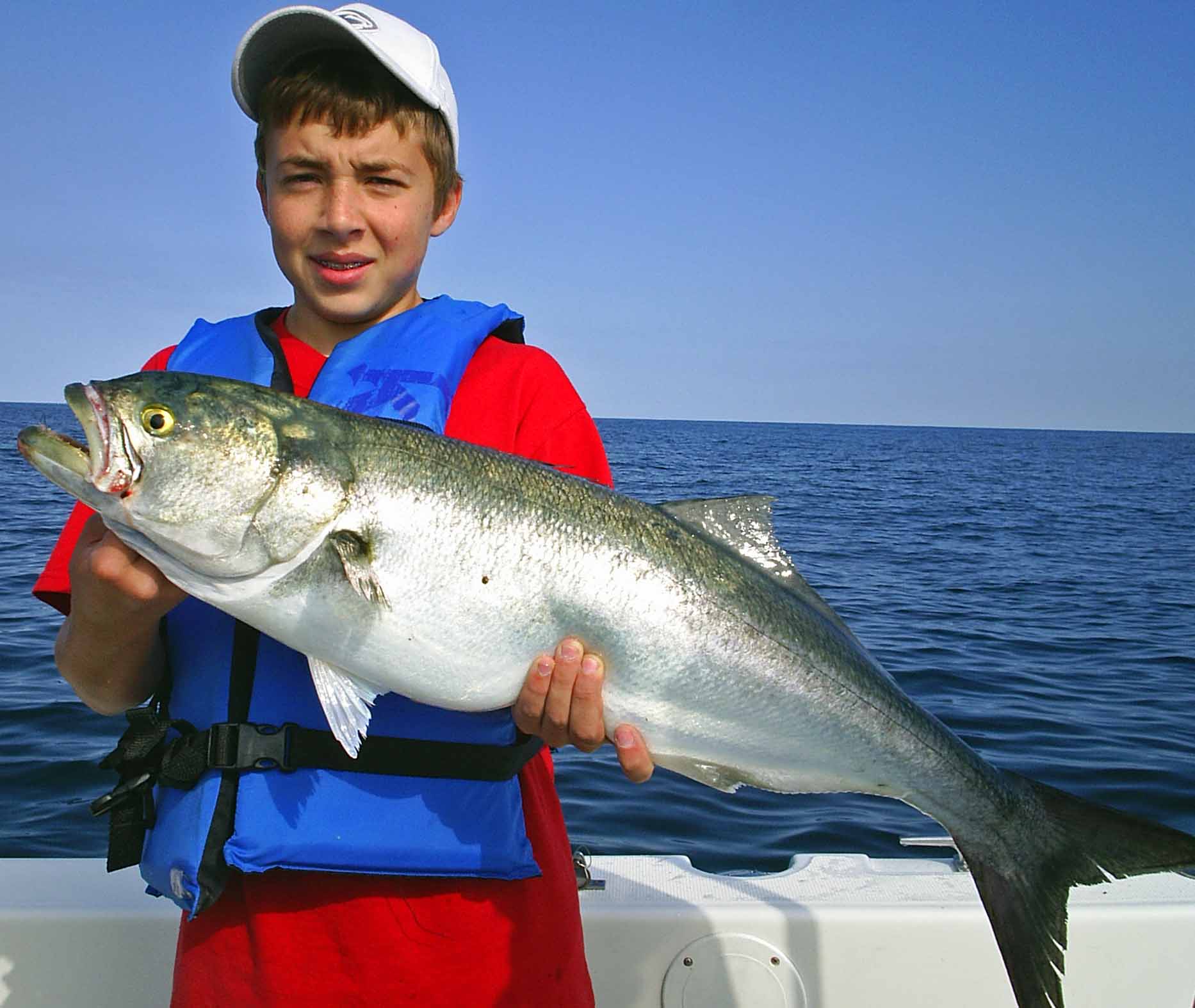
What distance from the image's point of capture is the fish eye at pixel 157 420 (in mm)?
2492

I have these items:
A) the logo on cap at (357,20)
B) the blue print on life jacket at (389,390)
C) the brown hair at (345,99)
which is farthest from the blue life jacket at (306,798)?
the logo on cap at (357,20)

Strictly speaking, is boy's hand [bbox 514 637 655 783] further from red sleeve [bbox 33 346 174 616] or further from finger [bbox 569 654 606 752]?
red sleeve [bbox 33 346 174 616]

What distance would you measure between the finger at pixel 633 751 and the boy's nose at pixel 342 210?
155 cm

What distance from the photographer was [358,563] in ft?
8.34

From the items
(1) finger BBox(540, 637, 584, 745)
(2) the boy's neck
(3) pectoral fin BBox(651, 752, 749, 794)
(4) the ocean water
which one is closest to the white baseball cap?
(2) the boy's neck

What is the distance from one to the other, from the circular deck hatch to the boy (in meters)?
1.23

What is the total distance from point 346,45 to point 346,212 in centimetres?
52

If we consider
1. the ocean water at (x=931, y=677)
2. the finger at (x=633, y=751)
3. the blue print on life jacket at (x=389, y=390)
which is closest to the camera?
the finger at (x=633, y=751)

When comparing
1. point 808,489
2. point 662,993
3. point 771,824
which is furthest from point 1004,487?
point 662,993

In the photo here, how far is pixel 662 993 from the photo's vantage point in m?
4.00

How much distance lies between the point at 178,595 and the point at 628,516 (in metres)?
1.15

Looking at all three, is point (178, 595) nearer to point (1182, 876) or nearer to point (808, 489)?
point (1182, 876)

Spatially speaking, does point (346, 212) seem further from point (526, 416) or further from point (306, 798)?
point (306, 798)

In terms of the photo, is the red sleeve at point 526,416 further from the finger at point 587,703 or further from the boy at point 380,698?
the finger at point 587,703
